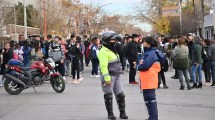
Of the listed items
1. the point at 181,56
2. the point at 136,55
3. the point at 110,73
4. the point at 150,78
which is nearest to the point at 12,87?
the point at 136,55

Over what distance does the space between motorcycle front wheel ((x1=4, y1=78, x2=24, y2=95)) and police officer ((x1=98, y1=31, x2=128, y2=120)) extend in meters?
5.34

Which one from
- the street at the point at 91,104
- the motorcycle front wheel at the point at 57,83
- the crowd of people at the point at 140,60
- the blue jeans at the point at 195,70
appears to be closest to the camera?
the crowd of people at the point at 140,60

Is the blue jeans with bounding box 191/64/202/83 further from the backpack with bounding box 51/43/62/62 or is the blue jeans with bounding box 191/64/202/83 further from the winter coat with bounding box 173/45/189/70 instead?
the backpack with bounding box 51/43/62/62

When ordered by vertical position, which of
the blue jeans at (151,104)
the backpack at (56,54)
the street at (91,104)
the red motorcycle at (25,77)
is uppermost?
the backpack at (56,54)

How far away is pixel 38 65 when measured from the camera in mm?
14656

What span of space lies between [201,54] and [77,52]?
4598 millimetres

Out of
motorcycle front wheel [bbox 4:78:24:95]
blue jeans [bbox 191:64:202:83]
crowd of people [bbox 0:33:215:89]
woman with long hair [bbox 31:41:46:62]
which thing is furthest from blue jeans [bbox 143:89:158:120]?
woman with long hair [bbox 31:41:46:62]

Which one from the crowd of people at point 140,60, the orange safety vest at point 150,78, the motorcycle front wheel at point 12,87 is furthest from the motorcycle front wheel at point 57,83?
the orange safety vest at point 150,78

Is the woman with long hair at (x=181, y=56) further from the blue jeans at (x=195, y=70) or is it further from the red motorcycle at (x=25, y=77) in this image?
the red motorcycle at (x=25, y=77)

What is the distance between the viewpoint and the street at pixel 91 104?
10141mm

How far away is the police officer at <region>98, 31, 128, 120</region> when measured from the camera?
955 centimetres

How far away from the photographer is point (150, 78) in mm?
8930

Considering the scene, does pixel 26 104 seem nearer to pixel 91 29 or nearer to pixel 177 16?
pixel 91 29

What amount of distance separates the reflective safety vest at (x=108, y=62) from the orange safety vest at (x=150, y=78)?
805mm
